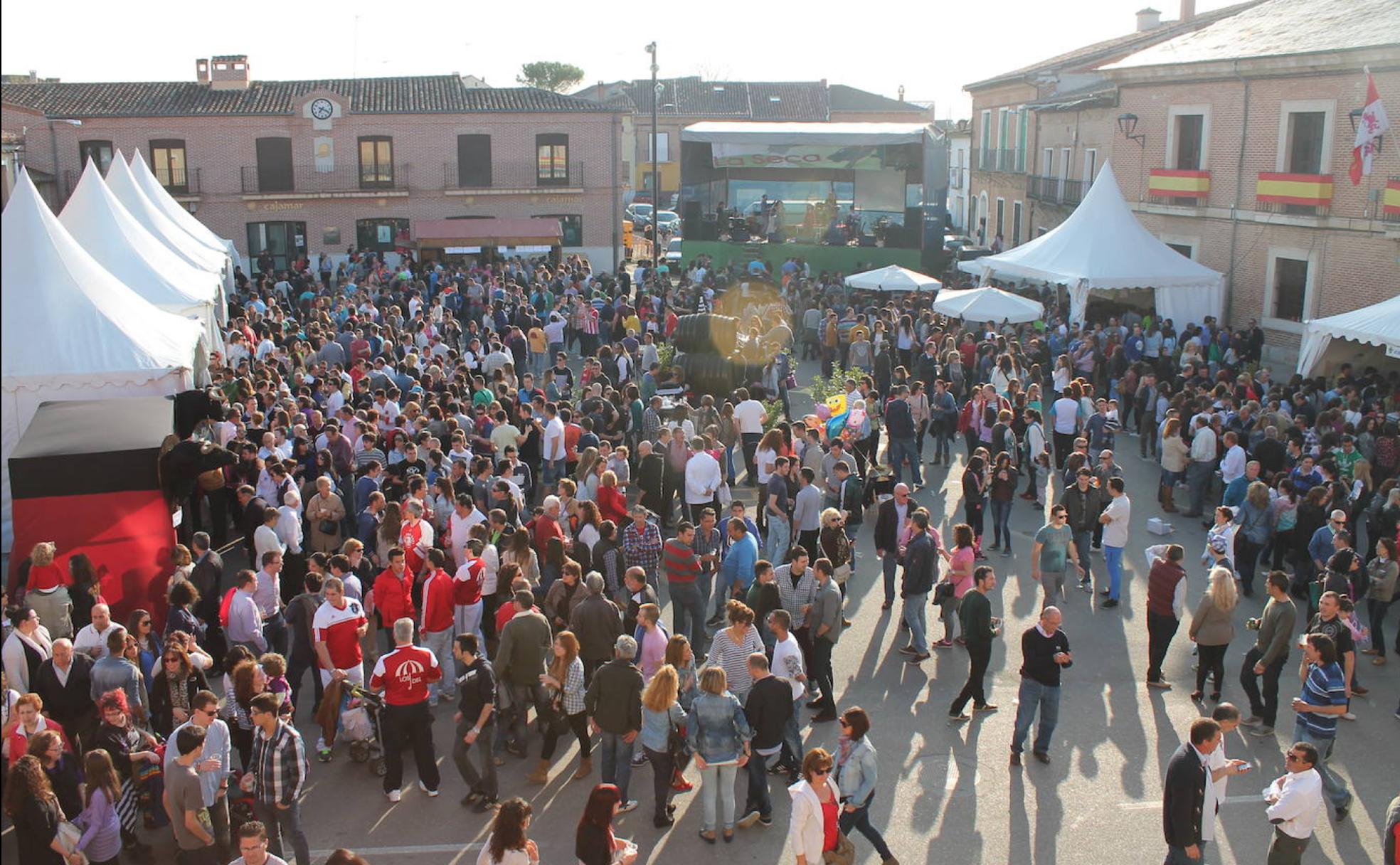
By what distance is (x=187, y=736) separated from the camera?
632 cm

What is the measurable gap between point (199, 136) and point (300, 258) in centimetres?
827

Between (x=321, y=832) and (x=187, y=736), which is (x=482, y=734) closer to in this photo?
(x=321, y=832)

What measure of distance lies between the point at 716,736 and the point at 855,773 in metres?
0.84

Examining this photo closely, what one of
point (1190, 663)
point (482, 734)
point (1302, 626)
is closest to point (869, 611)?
point (1190, 663)

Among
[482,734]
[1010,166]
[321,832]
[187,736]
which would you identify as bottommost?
[321,832]

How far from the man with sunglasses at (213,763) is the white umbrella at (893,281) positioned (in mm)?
17664

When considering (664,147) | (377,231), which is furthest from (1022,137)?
(664,147)

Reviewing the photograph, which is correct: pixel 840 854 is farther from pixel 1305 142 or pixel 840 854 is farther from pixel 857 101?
pixel 857 101

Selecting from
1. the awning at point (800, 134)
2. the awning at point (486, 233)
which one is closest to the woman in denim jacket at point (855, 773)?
the awning at point (800, 134)

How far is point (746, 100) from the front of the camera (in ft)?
206

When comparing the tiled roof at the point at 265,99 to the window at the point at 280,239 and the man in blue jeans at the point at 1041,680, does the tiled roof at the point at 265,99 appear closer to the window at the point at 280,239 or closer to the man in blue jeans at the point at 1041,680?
the window at the point at 280,239

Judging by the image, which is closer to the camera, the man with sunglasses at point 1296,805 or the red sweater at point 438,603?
the man with sunglasses at point 1296,805

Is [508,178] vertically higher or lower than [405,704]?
higher

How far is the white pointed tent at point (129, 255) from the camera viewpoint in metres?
16.1
